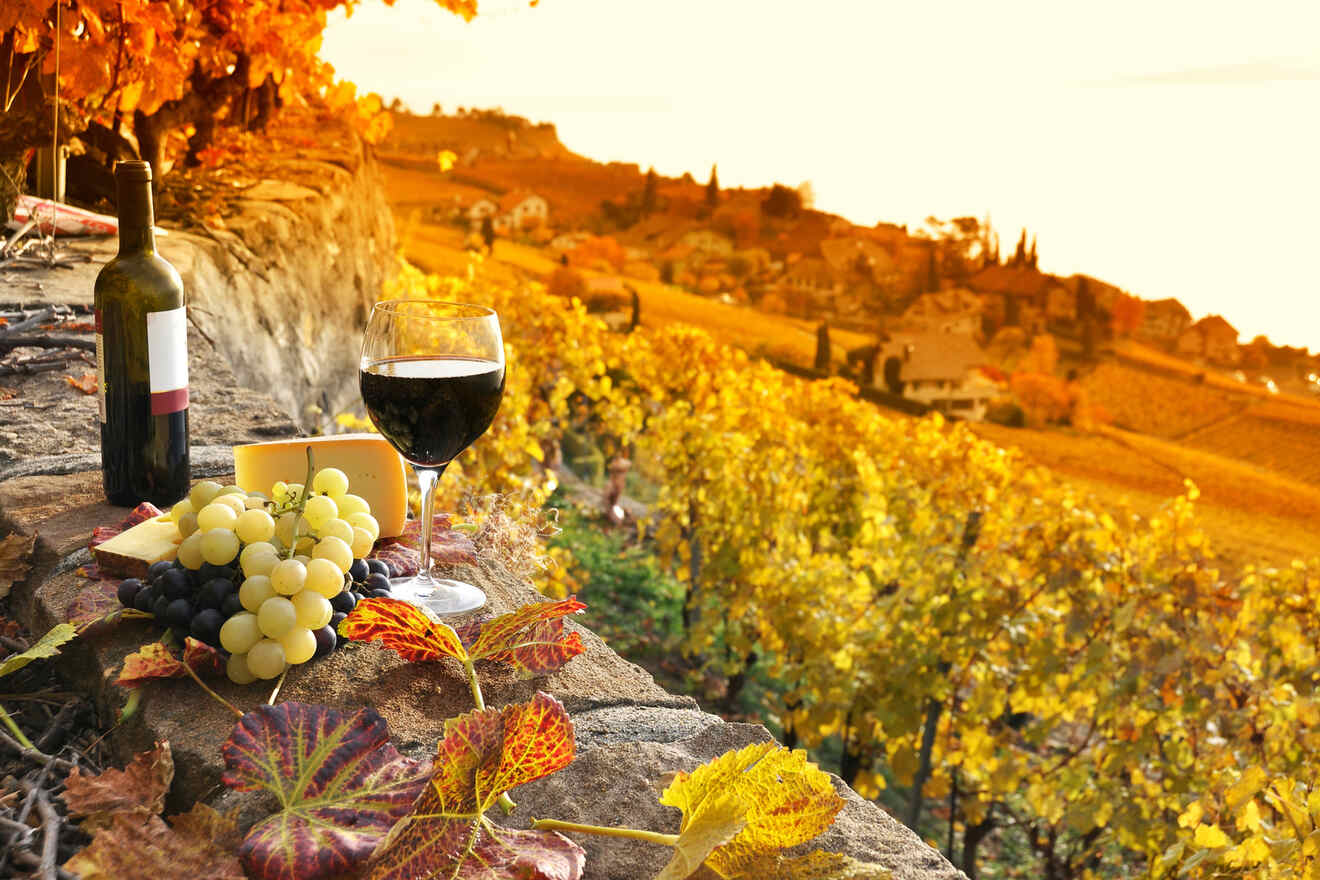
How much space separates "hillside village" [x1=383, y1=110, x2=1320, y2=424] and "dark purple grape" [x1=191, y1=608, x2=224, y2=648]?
10.7 meters

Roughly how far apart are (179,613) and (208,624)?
0.13 feet

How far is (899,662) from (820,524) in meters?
1.99

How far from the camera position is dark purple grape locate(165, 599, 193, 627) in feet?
3.93

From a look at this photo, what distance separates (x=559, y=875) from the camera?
32.1 inches

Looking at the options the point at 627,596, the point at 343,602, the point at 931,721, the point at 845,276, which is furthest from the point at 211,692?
the point at 845,276

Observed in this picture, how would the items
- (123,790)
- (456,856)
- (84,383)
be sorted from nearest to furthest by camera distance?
1. (456,856)
2. (123,790)
3. (84,383)

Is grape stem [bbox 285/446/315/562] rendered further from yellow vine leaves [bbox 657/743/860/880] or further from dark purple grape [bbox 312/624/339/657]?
yellow vine leaves [bbox 657/743/860/880]

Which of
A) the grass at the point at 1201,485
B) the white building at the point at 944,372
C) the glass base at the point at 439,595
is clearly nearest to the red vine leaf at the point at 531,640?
the glass base at the point at 439,595

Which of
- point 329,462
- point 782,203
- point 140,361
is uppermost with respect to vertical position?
point 782,203

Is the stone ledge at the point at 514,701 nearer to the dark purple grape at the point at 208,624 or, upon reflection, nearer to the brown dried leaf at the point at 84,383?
the dark purple grape at the point at 208,624

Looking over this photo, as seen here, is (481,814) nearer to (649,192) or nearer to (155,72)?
(155,72)

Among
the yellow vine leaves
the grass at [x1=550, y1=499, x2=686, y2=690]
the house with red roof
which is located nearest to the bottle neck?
the yellow vine leaves

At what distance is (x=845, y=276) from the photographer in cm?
1386

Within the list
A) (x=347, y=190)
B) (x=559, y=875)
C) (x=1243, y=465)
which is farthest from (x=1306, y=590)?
(x=1243, y=465)
